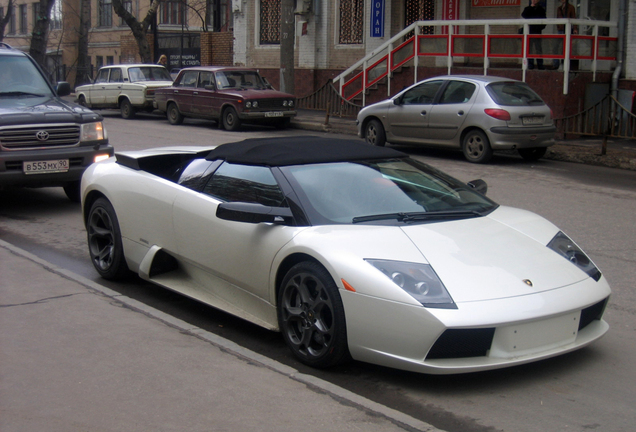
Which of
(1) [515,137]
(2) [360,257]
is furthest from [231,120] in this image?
(2) [360,257]

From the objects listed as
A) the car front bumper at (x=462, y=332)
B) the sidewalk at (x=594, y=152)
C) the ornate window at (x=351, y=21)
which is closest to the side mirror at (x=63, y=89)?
the car front bumper at (x=462, y=332)

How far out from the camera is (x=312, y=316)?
176 inches

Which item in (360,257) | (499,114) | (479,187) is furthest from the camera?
(499,114)

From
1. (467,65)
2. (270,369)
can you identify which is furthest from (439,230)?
(467,65)

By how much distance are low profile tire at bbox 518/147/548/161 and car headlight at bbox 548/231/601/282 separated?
10.2m

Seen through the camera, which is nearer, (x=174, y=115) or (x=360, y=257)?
(x=360, y=257)

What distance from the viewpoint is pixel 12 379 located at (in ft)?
13.3

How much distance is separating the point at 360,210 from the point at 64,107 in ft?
20.8

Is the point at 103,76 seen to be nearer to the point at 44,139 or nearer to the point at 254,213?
the point at 44,139

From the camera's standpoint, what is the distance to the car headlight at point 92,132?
962 cm

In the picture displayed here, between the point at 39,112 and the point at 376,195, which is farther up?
the point at 39,112

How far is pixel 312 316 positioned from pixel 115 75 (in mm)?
23135

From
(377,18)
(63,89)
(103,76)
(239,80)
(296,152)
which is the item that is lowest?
(296,152)

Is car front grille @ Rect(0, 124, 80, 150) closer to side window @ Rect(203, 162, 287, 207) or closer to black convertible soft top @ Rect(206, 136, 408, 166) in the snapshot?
black convertible soft top @ Rect(206, 136, 408, 166)
